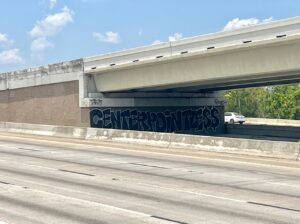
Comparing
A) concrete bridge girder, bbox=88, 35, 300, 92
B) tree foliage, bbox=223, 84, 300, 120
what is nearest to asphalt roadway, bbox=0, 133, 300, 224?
concrete bridge girder, bbox=88, 35, 300, 92

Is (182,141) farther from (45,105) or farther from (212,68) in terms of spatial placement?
(45,105)

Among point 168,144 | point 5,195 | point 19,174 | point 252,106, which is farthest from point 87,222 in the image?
point 252,106

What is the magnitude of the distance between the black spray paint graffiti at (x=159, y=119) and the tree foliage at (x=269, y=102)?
50960mm

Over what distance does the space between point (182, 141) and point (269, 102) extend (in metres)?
83.9

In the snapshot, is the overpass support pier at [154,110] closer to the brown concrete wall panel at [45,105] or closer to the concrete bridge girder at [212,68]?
the brown concrete wall panel at [45,105]

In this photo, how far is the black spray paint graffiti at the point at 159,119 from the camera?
4459cm

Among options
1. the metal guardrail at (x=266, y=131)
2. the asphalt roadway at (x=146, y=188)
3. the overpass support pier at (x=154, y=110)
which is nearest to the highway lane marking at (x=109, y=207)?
the asphalt roadway at (x=146, y=188)

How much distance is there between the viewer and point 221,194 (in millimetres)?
15289

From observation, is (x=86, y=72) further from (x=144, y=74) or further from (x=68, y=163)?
(x=68, y=163)

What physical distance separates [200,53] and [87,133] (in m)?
10.6

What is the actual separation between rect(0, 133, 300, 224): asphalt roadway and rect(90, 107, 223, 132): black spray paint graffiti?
50.7 feet

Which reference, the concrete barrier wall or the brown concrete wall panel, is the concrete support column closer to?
the brown concrete wall panel

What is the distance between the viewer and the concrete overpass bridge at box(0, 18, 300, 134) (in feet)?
102

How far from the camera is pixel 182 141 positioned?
32.2m
